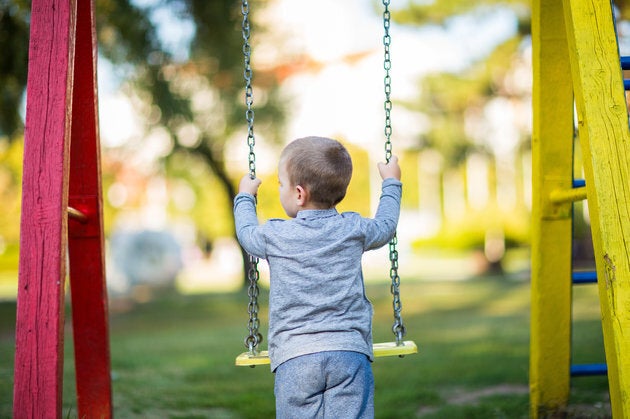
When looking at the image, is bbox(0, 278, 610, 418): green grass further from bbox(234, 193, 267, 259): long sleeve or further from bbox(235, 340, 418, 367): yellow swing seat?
bbox(234, 193, 267, 259): long sleeve

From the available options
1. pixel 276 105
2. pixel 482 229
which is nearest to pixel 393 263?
pixel 276 105

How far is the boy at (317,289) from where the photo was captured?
2352 millimetres

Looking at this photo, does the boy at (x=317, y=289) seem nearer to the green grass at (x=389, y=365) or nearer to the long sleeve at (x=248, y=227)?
the long sleeve at (x=248, y=227)

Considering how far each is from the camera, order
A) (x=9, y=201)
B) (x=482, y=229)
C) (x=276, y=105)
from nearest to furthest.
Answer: (x=276, y=105) < (x=482, y=229) < (x=9, y=201)

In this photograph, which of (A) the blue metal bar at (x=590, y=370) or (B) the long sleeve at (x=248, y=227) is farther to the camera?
(A) the blue metal bar at (x=590, y=370)

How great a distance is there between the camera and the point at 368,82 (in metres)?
26.2

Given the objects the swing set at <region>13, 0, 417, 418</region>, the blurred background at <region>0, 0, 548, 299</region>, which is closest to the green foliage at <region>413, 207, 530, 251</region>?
the blurred background at <region>0, 0, 548, 299</region>

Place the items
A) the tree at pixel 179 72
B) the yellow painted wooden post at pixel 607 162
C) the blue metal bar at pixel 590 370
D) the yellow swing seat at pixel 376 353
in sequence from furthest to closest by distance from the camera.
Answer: the tree at pixel 179 72 < the blue metal bar at pixel 590 370 < the yellow swing seat at pixel 376 353 < the yellow painted wooden post at pixel 607 162

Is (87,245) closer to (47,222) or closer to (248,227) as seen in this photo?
(47,222)

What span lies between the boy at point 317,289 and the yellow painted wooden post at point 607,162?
0.71 meters

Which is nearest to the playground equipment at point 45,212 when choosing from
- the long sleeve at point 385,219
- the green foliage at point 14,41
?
the long sleeve at point 385,219

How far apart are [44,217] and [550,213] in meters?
2.23

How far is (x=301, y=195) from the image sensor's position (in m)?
2.46

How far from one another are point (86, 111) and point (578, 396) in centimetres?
293
